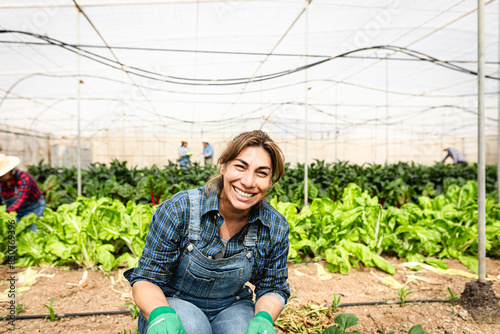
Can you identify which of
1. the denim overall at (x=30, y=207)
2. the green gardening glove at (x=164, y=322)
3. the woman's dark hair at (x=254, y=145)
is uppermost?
the woman's dark hair at (x=254, y=145)

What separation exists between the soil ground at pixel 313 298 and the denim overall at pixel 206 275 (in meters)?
0.82

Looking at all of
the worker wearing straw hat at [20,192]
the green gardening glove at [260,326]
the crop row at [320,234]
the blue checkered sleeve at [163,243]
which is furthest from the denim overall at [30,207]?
the green gardening glove at [260,326]

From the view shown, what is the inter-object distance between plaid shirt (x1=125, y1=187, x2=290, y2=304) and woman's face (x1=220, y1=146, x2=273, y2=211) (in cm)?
12

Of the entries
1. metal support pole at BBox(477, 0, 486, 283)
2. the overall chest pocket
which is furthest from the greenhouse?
the overall chest pocket

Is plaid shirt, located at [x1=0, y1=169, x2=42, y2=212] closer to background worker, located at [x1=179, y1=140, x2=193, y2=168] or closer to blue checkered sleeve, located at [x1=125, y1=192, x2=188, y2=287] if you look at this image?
background worker, located at [x1=179, y1=140, x2=193, y2=168]

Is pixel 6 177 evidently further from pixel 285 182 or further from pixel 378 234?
pixel 378 234

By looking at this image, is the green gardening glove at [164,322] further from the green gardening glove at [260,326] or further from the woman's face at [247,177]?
the woman's face at [247,177]

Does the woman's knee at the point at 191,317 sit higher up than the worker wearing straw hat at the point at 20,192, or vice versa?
the worker wearing straw hat at the point at 20,192

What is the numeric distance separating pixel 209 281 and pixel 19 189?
134 inches

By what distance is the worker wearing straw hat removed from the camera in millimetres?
3760

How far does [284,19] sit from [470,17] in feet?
12.5

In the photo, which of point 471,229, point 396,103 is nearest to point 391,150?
point 396,103

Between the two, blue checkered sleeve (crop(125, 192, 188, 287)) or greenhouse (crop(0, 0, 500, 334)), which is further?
greenhouse (crop(0, 0, 500, 334))

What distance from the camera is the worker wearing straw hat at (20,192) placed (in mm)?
3760
